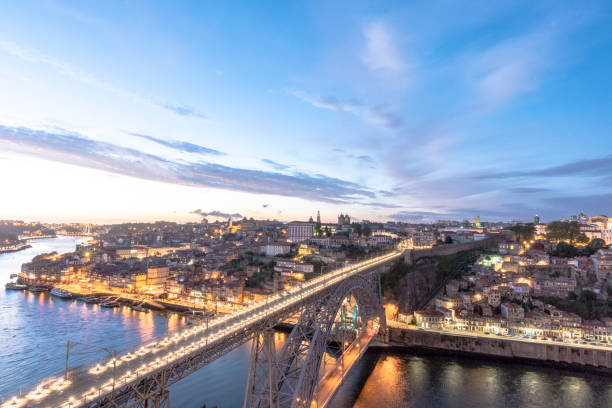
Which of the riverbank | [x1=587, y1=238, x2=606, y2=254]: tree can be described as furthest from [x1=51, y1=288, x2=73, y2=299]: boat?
the riverbank

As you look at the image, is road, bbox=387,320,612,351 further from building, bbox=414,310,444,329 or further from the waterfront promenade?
building, bbox=414,310,444,329

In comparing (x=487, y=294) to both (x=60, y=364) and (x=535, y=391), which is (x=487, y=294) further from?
(x=60, y=364)

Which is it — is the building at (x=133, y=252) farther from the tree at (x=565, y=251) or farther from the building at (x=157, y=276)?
the tree at (x=565, y=251)

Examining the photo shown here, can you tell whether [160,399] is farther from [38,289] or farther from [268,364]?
[38,289]

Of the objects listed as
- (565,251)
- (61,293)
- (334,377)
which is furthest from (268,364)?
(565,251)

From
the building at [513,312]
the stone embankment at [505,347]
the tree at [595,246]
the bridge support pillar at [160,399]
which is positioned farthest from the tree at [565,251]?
the bridge support pillar at [160,399]

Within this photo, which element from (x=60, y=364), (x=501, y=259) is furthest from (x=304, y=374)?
(x=501, y=259)
